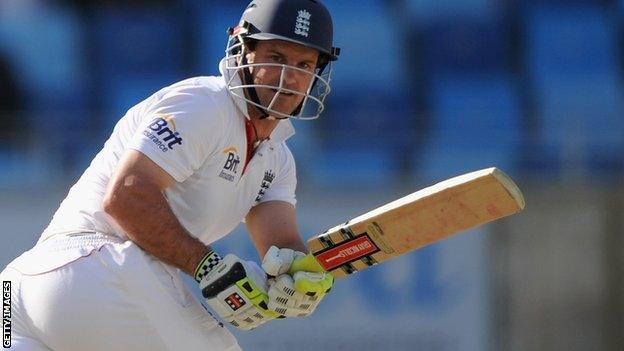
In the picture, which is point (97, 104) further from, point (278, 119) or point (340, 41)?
point (278, 119)

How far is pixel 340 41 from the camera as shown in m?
6.34

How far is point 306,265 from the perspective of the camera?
292 centimetres

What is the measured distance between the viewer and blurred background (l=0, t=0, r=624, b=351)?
5754mm

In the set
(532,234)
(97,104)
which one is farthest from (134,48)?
(532,234)

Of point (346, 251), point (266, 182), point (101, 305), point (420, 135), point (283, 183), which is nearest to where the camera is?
point (101, 305)

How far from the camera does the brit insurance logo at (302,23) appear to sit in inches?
119

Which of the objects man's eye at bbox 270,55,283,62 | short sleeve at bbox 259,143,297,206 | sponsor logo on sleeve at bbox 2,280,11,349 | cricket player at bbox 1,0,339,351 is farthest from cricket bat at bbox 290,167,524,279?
sponsor logo on sleeve at bbox 2,280,11,349

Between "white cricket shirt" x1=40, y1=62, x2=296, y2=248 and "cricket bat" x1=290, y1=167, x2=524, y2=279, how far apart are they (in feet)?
0.85

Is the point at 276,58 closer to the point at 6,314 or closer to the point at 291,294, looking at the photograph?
the point at 291,294

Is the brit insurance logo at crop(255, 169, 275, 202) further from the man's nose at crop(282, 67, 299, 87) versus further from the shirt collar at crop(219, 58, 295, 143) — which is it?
the man's nose at crop(282, 67, 299, 87)

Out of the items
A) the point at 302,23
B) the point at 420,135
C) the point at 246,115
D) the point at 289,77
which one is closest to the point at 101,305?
the point at 246,115

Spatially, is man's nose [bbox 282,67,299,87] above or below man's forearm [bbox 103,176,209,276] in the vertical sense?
above

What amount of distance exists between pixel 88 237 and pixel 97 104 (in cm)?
348

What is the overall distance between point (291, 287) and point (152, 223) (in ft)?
1.23
